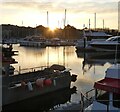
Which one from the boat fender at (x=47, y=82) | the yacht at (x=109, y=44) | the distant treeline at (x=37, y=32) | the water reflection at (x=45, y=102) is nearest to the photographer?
the water reflection at (x=45, y=102)

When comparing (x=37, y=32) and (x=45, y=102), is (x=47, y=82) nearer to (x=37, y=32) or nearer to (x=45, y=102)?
(x=45, y=102)

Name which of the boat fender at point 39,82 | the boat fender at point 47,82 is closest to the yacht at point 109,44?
the boat fender at point 47,82

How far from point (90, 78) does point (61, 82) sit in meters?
6.04

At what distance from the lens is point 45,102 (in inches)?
692

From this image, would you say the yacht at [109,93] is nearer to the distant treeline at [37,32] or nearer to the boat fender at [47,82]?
the boat fender at [47,82]

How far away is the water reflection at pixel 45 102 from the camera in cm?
1634

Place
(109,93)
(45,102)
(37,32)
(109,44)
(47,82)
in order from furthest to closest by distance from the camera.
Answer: (37,32) < (109,44) < (47,82) < (45,102) < (109,93)

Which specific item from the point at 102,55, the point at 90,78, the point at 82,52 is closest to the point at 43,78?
the point at 90,78

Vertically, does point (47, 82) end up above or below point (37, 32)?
below

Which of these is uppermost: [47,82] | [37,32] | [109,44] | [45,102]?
[37,32]

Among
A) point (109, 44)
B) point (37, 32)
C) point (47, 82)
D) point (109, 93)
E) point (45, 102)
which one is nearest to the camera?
point (109, 93)

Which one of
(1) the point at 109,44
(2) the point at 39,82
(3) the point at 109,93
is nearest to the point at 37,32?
(1) the point at 109,44

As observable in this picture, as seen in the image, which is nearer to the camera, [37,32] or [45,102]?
[45,102]

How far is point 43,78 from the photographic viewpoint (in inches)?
707
